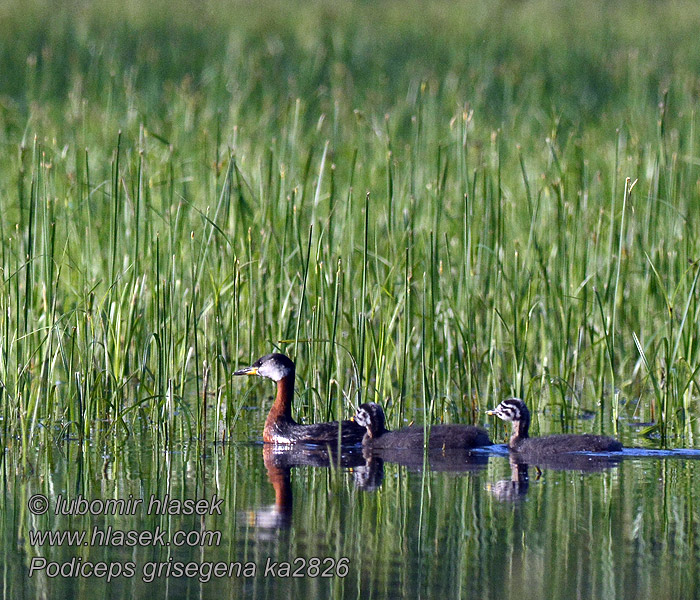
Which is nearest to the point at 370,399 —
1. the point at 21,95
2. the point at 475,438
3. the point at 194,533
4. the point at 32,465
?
the point at 475,438

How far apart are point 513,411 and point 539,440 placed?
223mm

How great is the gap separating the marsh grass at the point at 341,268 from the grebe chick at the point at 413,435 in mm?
150

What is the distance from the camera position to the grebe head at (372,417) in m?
5.79

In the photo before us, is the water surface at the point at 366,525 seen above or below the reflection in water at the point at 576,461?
below

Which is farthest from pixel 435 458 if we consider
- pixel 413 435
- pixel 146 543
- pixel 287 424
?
pixel 146 543

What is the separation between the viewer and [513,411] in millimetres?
5801

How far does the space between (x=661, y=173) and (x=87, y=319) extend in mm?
3546

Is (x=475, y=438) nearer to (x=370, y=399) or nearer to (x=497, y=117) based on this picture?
(x=370, y=399)

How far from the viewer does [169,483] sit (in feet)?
16.0

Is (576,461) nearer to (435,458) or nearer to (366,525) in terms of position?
(435,458)

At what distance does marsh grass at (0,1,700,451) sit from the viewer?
586 centimetres

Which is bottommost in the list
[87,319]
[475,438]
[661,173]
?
[475,438]

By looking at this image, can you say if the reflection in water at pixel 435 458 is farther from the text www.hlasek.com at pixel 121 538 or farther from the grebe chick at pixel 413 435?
the text www.hlasek.com at pixel 121 538

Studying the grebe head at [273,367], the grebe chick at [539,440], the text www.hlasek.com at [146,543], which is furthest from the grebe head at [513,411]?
the text www.hlasek.com at [146,543]
